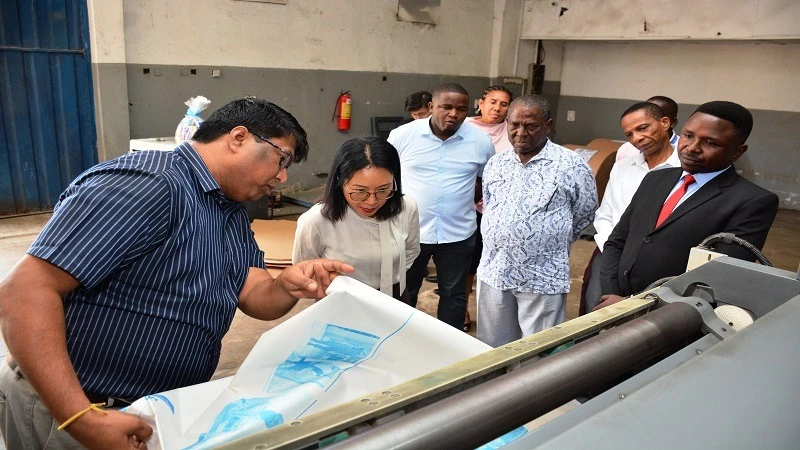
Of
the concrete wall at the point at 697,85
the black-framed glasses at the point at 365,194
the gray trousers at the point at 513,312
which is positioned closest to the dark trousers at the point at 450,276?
the gray trousers at the point at 513,312

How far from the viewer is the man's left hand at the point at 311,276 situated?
4.33ft

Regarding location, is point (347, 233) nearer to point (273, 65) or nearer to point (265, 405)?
point (265, 405)

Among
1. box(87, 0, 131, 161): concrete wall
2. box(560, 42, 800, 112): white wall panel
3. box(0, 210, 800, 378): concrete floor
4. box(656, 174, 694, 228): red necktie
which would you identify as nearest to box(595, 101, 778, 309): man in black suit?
box(656, 174, 694, 228): red necktie

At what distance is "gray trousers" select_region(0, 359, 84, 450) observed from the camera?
3.55ft

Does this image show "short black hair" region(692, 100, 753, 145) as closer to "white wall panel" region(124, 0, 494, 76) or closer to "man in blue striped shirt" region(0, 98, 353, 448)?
"man in blue striped shirt" region(0, 98, 353, 448)

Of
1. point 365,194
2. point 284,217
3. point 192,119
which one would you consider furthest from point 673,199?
point 284,217

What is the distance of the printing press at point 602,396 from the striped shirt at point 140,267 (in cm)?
55

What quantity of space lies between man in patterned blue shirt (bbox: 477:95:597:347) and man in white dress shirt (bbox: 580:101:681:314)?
0.26m

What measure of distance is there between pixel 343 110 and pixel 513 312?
4.32 metres

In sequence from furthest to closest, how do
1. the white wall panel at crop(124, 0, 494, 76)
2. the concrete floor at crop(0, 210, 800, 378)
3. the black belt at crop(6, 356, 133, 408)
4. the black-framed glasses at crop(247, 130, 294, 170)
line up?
the white wall panel at crop(124, 0, 494, 76), the concrete floor at crop(0, 210, 800, 378), the black-framed glasses at crop(247, 130, 294, 170), the black belt at crop(6, 356, 133, 408)

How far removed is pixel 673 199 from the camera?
69.1 inches

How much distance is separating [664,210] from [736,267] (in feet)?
2.27

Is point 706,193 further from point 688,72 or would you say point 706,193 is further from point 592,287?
point 688,72

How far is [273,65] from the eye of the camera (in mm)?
5617
